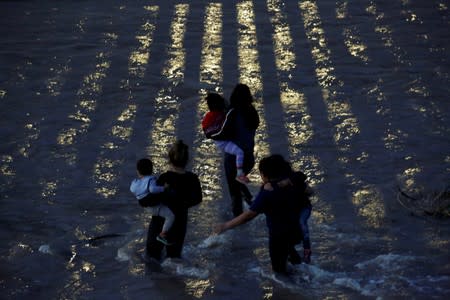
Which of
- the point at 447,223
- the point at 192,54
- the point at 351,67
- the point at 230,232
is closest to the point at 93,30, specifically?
the point at 192,54

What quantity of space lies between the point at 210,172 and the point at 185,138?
120cm

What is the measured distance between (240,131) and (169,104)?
4.12 metres

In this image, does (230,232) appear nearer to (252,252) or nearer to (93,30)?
(252,252)

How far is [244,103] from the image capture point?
10438 millimetres

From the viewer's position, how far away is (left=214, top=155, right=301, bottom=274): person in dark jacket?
348 inches

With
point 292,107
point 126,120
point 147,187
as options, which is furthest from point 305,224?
point 126,120

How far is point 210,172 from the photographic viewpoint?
1220 centimetres

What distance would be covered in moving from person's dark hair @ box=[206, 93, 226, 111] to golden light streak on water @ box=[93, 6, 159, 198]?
2096mm

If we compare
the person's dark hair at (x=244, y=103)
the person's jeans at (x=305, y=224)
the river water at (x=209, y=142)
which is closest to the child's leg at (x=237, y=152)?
the person's dark hair at (x=244, y=103)

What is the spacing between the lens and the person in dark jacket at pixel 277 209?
29.0 feet

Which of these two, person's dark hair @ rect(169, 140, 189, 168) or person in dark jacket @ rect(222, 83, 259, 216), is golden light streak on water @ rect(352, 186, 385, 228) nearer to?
person in dark jacket @ rect(222, 83, 259, 216)

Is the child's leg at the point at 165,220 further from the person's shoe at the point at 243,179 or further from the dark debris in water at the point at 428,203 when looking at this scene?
the dark debris in water at the point at 428,203

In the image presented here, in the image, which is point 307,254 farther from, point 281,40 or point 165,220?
point 281,40

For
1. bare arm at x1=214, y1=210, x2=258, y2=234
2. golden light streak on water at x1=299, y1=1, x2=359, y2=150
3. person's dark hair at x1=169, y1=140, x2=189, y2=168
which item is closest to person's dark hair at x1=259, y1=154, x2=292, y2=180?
bare arm at x1=214, y1=210, x2=258, y2=234
